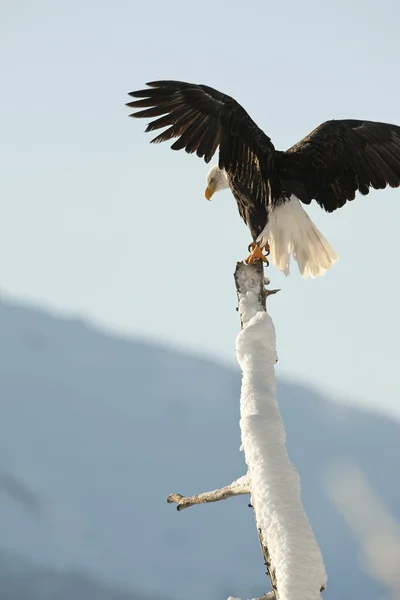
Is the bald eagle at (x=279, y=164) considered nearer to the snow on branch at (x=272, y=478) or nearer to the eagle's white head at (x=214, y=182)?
the eagle's white head at (x=214, y=182)

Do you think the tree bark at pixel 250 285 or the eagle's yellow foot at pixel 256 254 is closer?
the tree bark at pixel 250 285

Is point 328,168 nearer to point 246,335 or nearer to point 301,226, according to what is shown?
point 301,226

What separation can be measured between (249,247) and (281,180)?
0.78 m

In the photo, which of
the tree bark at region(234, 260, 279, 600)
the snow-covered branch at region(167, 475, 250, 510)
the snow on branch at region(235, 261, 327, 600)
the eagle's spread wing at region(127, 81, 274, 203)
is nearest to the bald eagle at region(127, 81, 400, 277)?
the eagle's spread wing at region(127, 81, 274, 203)

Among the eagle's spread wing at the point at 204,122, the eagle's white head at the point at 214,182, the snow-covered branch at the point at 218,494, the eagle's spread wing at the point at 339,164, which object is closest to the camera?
the snow-covered branch at the point at 218,494

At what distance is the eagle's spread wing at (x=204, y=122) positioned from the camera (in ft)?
23.0

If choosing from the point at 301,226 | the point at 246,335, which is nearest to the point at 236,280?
the point at 246,335

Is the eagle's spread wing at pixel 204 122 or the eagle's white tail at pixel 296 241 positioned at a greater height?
the eagle's spread wing at pixel 204 122

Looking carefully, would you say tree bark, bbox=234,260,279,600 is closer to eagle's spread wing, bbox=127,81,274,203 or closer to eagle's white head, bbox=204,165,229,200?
eagle's spread wing, bbox=127,81,274,203

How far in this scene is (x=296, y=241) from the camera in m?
8.06

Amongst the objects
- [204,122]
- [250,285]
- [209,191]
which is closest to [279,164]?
[209,191]

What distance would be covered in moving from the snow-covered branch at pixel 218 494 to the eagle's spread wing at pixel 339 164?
336 centimetres

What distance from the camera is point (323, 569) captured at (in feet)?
14.3

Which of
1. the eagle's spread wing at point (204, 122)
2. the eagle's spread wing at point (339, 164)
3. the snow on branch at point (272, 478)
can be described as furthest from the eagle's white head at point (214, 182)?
the snow on branch at point (272, 478)
